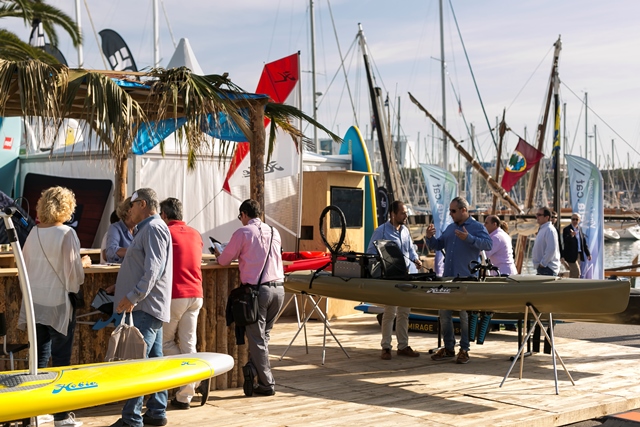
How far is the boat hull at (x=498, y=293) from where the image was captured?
8.24 m

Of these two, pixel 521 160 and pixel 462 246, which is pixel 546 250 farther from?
pixel 521 160

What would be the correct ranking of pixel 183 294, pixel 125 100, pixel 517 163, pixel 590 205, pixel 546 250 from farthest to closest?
pixel 517 163
pixel 590 205
pixel 546 250
pixel 125 100
pixel 183 294

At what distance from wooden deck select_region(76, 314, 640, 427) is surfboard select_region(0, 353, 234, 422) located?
1144mm

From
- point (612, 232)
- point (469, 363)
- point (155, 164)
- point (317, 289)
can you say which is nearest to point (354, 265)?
point (317, 289)

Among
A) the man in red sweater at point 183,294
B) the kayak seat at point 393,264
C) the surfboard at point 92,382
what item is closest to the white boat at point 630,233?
the kayak seat at point 393,264

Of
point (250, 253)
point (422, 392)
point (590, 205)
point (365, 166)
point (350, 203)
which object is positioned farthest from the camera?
point (590, 205)

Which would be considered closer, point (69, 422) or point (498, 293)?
point (69, 422)

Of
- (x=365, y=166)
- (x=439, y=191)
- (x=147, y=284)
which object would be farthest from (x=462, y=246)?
(x=439, y=191)

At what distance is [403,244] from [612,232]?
5506cm

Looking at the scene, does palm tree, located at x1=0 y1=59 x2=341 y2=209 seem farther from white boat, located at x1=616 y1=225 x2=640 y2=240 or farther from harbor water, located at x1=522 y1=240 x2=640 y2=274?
white boat, located at x1=616 y1=225 x2=640 y2=240

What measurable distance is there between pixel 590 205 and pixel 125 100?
12.2 metres

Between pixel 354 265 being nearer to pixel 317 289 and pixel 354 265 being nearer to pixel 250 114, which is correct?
pixel 317 289

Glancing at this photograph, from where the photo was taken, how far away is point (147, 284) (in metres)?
6.61

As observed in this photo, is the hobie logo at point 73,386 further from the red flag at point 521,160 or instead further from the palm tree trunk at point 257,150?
the red flag at point 521,160
